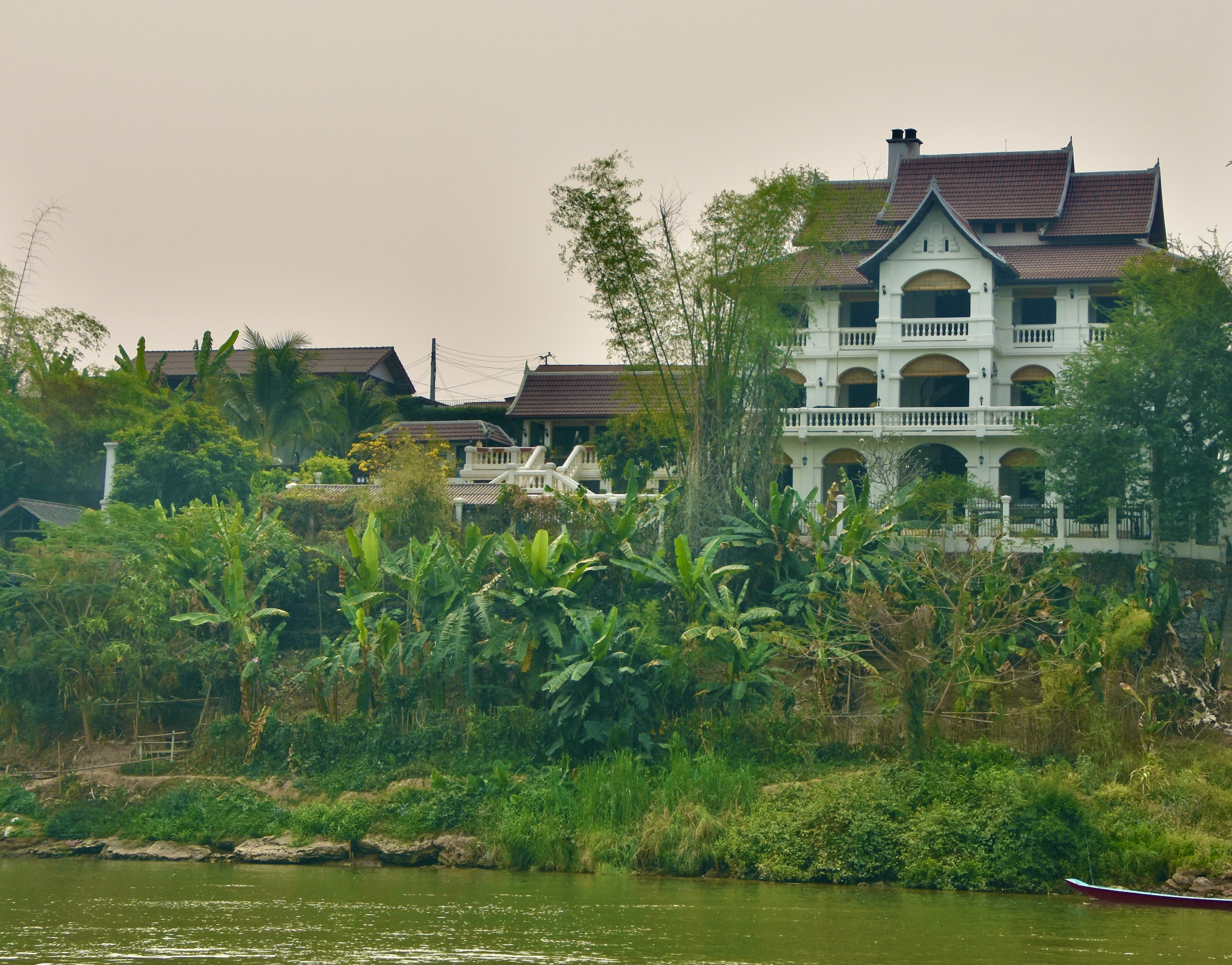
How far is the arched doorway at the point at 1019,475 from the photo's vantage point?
30.8 m

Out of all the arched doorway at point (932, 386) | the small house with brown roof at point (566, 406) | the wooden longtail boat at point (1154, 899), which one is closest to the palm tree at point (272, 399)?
the small house with brown roof at point (566, 406)

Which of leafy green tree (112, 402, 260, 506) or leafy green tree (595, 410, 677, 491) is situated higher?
leafy green tree (595, 410, 677, 491)

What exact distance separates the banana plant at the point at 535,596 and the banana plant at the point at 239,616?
12.6 ft

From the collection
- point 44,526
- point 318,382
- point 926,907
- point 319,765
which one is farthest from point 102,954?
point 318,382

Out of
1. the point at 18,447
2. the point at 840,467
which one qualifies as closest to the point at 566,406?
the point at 840,467

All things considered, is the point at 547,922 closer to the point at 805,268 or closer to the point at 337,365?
the point at 805,268

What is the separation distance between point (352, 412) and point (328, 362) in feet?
18.8

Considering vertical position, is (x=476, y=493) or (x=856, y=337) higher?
(x=856, y=337)

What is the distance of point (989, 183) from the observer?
3522 centimetres

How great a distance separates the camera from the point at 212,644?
80.6ft

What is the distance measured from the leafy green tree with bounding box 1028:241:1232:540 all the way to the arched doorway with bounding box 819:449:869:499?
5.57 m

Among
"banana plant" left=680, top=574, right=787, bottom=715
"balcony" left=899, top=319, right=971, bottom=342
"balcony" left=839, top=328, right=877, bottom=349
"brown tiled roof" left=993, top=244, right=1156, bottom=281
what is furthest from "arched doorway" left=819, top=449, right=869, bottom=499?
"banana plant" left=680, top=574, right=787, bottom=715

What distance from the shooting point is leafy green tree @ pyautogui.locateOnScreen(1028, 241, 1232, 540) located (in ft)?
86.7

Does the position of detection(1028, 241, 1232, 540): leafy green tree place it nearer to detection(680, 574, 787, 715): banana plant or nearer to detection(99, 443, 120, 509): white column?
detection(680, 574, 787, 715): banana plant
